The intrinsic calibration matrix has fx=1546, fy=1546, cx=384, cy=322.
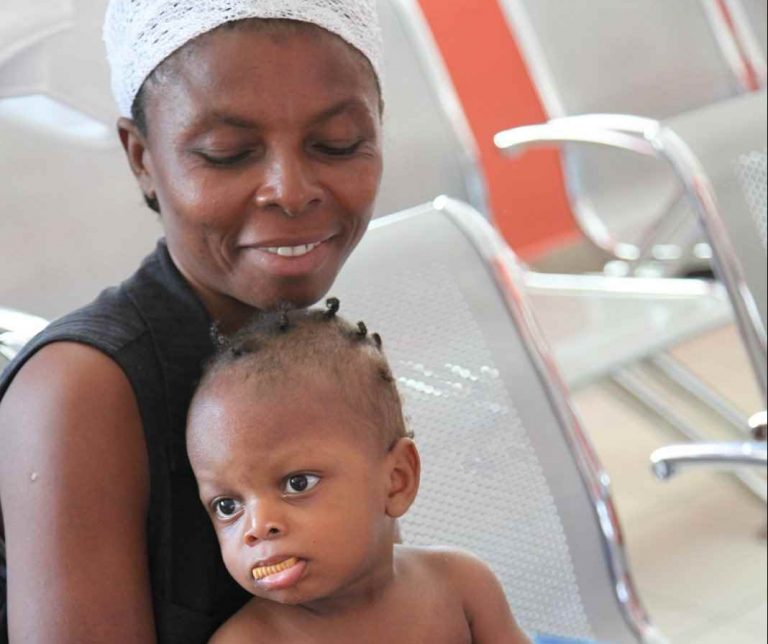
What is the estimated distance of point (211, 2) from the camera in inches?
46.3

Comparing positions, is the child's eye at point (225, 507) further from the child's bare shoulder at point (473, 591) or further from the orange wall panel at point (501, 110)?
the orange wall panel at point (501, 110)

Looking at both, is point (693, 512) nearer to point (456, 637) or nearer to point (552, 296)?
point (552, 296)

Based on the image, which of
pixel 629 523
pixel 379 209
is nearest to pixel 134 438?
pixel 379 209

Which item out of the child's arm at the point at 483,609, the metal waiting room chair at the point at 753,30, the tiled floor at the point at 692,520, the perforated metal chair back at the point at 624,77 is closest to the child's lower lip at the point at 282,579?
the child's arm at the point at 483,609

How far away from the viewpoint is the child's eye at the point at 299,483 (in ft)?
3.80

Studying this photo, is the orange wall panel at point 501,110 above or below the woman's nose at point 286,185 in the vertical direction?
below

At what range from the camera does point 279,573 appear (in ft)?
3.72

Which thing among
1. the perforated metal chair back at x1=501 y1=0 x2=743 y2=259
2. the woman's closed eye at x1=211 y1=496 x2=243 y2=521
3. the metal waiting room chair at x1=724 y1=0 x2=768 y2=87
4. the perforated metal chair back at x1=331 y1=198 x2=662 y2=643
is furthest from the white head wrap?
the metal waiting room chair at x1=724 y1=0 x2=768 y2=87

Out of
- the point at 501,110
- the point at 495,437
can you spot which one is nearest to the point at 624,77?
the point at 501,110

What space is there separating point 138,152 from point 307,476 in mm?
316

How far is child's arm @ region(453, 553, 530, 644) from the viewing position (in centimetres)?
132

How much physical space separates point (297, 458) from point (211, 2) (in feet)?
1.15

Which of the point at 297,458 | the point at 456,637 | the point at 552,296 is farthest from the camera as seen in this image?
the point at 552,296

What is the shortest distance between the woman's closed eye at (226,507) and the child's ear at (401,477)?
0.40ft
